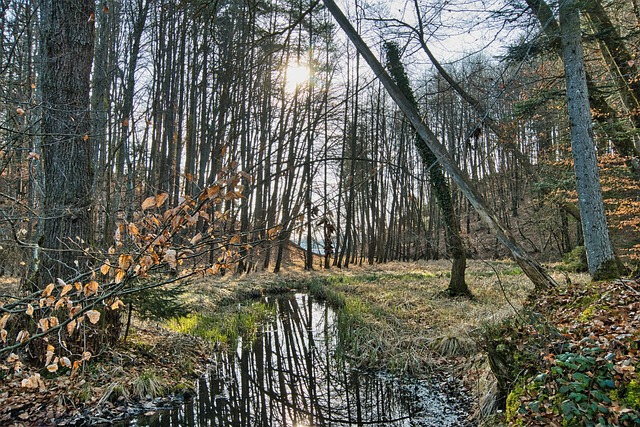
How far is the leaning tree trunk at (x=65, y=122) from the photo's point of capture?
15.0 feet

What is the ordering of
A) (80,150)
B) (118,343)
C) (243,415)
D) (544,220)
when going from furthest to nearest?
(544,220) < (118,343) < (80,150) < (243,415)

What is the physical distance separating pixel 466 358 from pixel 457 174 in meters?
2.80

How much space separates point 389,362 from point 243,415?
2392 mm

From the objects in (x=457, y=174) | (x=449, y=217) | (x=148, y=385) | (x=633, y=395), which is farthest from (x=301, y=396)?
(x=449, y=217)

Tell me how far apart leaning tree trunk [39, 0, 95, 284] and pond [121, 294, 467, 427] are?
7.82 ft

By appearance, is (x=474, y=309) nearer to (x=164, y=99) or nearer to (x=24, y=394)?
(x=24, y=394)

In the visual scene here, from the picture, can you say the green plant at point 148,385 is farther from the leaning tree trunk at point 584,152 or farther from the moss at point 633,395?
the leaning tree trunk at point 584,152

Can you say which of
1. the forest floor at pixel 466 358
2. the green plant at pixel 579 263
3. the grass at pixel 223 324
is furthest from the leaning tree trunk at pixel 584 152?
the green plant at pixel 579 263

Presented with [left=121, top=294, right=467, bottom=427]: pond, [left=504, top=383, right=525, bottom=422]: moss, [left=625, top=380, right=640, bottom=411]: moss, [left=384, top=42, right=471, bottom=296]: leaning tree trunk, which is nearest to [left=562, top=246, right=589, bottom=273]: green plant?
[left=384, top=42, right=471, bottom=296]: leaning tree trunk

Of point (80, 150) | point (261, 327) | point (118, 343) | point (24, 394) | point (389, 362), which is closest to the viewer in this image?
point (24, 394)

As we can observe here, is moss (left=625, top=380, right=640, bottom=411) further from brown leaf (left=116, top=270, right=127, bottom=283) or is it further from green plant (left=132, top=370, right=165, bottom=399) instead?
green plant (left=132, top=370, right=165, bottom=399)

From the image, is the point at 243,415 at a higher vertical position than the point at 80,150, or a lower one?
lower

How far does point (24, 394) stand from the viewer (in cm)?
406

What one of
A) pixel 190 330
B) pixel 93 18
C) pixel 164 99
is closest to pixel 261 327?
pixel 190 330
